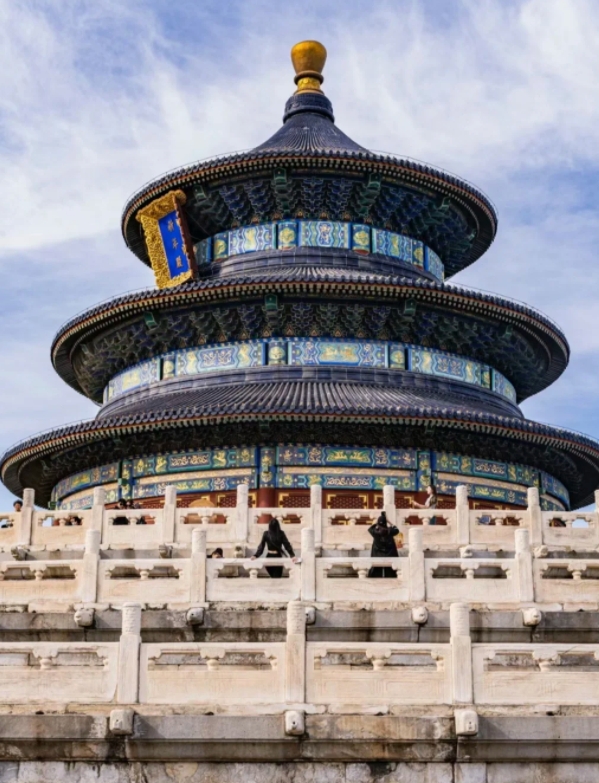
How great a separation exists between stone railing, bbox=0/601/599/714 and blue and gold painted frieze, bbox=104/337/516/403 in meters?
23.8

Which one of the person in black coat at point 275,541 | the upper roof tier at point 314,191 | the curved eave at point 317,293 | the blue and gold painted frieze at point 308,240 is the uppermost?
the upper roof tier at point 314,191

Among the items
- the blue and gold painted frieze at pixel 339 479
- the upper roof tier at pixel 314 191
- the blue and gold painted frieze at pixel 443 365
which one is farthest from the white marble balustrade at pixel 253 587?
the upper roof tier at pixel 314 191

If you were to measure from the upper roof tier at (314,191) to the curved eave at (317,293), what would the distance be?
3.51 m

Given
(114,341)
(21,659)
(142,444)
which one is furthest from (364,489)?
(21,659)

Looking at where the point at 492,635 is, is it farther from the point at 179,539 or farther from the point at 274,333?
the point at 274,333

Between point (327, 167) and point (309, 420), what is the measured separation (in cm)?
1007

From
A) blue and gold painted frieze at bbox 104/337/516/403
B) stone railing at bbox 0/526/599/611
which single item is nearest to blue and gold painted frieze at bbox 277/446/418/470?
blue and gold painted frieze at bbox 104/337/516/403

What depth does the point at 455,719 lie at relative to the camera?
1199 centimetres

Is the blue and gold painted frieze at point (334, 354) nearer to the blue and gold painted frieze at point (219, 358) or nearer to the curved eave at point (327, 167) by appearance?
the blue and gold painted frieze at point (219, 358)

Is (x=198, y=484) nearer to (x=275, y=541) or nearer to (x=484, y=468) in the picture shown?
(x=484, y=468)

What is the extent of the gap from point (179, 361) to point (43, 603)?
2148 centimetres

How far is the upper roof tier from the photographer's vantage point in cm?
3906

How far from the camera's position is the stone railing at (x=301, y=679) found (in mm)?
12391

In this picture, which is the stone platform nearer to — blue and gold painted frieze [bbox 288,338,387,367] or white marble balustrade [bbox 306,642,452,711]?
white marble balustrade [bbox 306,642,452,711]
